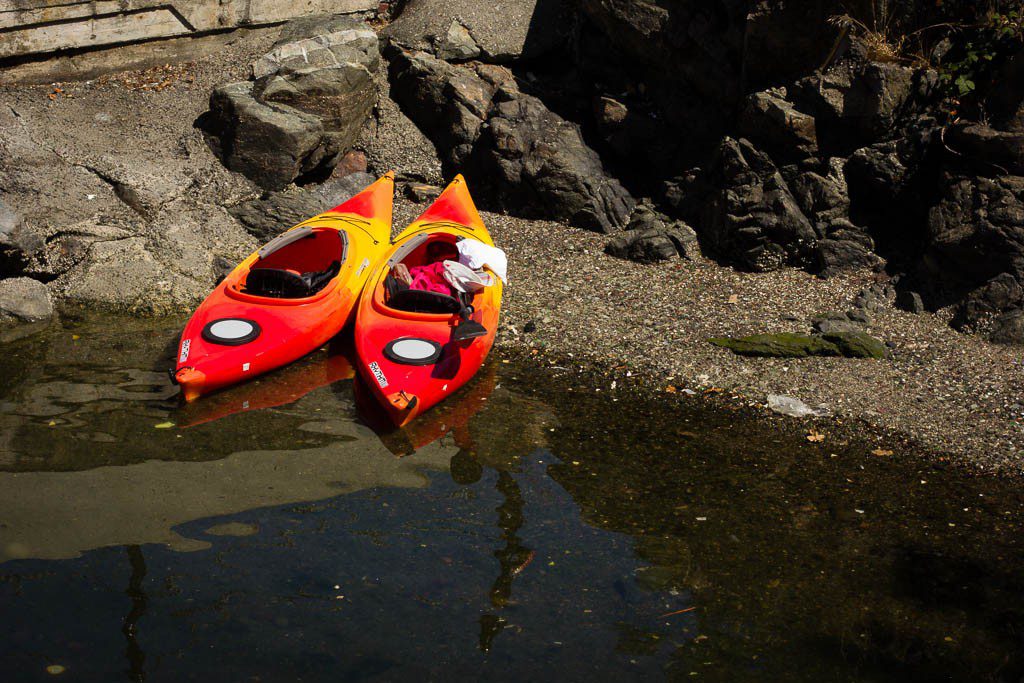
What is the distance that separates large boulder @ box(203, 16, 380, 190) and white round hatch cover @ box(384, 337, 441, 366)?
13.1 ft

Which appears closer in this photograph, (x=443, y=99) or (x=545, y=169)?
(x=545, y=169)

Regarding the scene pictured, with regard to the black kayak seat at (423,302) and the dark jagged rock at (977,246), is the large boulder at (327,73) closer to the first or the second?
the black kayak seat at (423,302)

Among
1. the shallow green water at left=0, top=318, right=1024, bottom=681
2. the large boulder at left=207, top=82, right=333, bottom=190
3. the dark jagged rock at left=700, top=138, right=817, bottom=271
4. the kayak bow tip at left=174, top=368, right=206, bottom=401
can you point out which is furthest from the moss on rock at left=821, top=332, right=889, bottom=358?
the large boulder at left=207, top=82, right=333, bottom=190

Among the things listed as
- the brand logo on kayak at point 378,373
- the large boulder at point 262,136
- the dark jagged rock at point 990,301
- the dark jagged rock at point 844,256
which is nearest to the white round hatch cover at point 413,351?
the brand logo on kayak at point 378,373

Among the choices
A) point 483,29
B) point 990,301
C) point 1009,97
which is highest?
point 1009,97

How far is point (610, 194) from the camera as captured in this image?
32.3ft

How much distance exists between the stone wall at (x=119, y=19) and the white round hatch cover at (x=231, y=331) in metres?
5.55

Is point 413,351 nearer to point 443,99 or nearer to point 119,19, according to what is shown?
→ point 443,99

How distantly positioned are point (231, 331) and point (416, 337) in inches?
56.7

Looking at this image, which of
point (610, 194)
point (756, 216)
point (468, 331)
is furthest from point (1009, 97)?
point (468, 331)

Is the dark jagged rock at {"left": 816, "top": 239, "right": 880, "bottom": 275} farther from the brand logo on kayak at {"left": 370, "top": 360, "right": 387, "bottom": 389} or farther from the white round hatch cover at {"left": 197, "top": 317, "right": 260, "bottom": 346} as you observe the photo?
the white round hatch cover at {"left": 197, "top": 317, "right": 260, "bottom": 346}

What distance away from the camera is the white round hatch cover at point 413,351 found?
6633 mm

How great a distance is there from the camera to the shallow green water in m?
4.32

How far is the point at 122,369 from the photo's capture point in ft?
23.1
